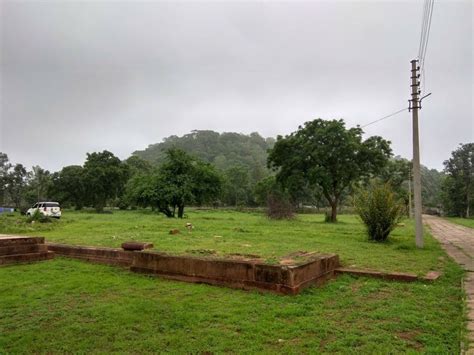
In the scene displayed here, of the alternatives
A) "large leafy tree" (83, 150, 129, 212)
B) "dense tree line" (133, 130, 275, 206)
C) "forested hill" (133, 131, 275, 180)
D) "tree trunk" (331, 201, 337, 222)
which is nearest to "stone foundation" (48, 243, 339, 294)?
"tree trunk" (331, 201, 337, 222)

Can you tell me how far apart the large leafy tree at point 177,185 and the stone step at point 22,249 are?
682 inches

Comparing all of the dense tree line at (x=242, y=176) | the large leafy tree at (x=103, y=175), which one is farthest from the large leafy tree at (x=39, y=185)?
the large leafy tree at (x=103, y=175)

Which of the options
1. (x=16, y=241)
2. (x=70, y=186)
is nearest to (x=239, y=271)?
(x=16, y=241)

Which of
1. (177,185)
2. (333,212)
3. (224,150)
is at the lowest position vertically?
(333,212)

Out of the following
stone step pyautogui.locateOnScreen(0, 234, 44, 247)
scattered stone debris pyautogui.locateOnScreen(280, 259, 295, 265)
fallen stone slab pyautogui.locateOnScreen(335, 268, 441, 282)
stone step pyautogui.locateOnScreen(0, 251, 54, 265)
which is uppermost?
scattered stone debris pyautogui.locateOnScreen(280, 259, 295, 265)

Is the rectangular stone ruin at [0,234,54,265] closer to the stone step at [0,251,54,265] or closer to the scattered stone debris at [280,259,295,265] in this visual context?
the stone step at [0,251,54,265]

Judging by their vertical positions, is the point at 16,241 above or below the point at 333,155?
below

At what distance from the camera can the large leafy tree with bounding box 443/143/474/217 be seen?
4356cm

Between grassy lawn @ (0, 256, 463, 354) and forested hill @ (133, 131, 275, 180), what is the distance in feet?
225

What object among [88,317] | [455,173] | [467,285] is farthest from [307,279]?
[455,173]

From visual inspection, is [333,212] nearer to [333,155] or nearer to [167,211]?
[333,155]

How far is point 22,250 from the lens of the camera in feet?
26.7

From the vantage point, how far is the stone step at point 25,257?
7.78 meters

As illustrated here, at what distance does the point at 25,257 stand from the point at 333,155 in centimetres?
2031
